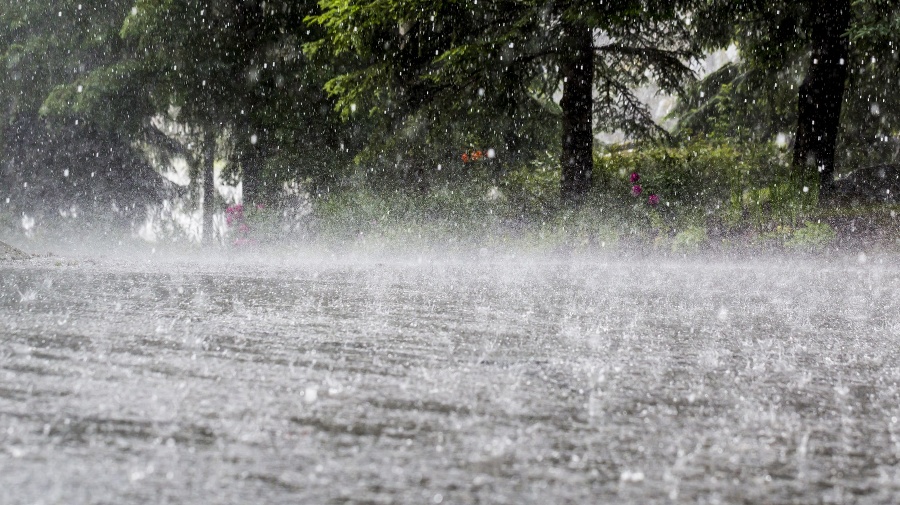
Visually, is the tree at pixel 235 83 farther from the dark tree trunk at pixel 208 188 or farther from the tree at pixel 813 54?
the tree at pixel 813 54

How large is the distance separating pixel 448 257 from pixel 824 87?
5321 millimetres

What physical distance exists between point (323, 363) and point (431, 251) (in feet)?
30.6

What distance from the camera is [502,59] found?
10.7m

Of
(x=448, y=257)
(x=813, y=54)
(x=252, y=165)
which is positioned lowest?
(x=448, y=257)

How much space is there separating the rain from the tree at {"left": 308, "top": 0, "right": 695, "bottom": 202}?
0.05 metres

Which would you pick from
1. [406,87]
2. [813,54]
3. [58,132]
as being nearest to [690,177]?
[813,54]

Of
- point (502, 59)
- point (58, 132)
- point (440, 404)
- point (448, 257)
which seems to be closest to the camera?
point (440, 404)

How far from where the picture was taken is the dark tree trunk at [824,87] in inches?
429

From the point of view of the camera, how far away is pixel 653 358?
99.0 inches

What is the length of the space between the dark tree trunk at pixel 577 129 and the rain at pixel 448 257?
0.14 ft

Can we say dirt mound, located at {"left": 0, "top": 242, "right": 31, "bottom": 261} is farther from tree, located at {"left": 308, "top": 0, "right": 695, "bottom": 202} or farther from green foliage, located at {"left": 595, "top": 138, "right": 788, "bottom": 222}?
green foliage, located at {"left": 595, "top": 138, "right": 788, "bottom": 222}

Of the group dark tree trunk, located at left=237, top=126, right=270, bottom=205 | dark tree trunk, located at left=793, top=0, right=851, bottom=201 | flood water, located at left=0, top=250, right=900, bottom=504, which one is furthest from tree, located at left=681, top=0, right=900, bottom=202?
dark tree trunk, located at left=237, top=126, right=270, bottom=205

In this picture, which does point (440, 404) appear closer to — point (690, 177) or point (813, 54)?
point (690, 177)

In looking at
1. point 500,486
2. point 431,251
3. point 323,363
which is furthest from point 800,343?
point 431,251
